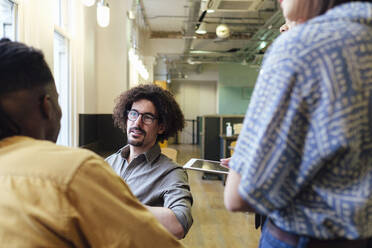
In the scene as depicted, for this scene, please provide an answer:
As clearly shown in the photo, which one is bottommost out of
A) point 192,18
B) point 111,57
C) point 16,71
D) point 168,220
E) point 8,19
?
point 168,220

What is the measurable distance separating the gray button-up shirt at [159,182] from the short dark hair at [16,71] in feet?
2.69

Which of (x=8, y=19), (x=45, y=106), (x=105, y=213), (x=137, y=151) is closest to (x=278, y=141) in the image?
(x=105, y=213)

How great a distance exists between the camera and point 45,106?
2.50ft

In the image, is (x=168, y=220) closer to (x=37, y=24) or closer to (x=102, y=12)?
(x=37, y=24)

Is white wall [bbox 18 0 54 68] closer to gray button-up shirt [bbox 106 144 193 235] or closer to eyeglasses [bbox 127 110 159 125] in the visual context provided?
eyeglasses [bbox 127 110 159 125]

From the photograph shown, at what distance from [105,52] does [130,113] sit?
402 centimetres

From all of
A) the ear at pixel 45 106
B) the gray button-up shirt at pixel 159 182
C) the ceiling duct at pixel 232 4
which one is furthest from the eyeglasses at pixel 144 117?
the ceiling duct at pixel 232 4

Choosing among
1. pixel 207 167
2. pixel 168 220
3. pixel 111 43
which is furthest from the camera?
pixel 111 43

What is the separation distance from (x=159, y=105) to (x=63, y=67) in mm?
2732

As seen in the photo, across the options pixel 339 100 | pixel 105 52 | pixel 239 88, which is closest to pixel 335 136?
pixel 339 100

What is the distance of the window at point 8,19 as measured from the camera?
2568 mm

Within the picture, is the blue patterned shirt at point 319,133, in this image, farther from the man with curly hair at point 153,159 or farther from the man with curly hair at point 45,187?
the man with curly hair at point 153,159

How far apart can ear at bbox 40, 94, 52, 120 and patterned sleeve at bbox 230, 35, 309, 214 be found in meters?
0.47

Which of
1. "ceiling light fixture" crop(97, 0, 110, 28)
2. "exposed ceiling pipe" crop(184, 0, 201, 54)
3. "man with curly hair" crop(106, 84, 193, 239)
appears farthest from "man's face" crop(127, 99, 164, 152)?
"exposed ceiling pipe" crop(184, 0, 201, 54)
